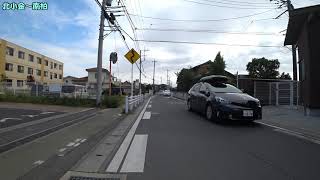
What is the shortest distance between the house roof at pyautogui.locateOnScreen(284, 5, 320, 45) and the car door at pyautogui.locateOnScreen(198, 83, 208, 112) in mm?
6533

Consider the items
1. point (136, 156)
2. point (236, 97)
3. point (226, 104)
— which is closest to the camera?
point (136, 156)

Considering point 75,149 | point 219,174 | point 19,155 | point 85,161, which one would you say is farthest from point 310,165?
point 19,155

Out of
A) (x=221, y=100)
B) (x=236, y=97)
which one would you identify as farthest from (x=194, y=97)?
(x=236, y=97)

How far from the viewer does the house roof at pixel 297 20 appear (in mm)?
16734

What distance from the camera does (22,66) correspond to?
67.3 m

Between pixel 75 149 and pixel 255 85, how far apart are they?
18.4 metres

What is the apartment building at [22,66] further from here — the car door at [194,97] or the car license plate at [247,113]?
the car license plate at [247,113]

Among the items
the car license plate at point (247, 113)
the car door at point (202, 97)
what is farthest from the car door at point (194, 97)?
the car license plate at point (247, 113)

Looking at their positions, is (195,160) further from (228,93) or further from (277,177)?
(228,93)

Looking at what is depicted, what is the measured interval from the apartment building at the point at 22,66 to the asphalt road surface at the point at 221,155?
44.2 metres

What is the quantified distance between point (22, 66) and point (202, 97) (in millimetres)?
60129

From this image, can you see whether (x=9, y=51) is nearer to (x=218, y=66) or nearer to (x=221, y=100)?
(x=218, y=66)

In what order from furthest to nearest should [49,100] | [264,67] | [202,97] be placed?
[264,67] < [49,100] < [202,97]

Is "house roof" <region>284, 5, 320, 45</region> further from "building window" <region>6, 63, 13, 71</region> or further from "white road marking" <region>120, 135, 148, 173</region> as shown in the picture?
"building window" <region>6, 63, 13, 71</region>
